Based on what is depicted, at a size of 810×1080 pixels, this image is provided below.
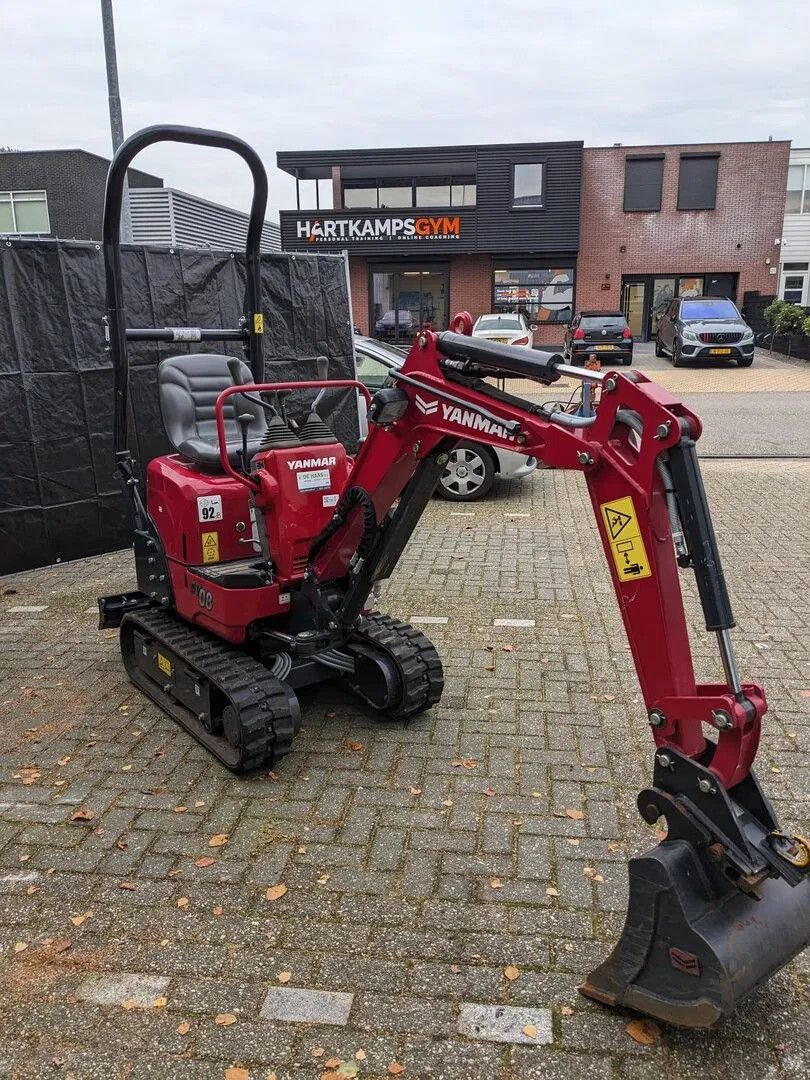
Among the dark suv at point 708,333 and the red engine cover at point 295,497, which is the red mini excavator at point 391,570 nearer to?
the red engine cover at point 295,497

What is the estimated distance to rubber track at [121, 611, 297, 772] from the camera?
3984 mm

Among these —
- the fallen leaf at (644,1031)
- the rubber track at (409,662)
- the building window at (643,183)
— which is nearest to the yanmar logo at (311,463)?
A: the rubber track at (409,662)

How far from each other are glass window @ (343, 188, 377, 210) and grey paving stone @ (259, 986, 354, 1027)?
3322 cm

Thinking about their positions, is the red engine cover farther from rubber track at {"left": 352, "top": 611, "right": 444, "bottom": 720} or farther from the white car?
the white car

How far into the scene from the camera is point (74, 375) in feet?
24.7

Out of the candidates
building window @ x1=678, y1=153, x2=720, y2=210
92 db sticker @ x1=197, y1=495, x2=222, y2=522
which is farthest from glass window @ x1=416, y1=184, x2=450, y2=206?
92 db sticker @ x1=197, y1=495, x2=222, y2=522

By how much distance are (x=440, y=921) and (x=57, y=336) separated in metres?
6.09

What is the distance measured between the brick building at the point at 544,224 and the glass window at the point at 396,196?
0.12 ft

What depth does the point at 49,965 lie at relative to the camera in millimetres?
2969

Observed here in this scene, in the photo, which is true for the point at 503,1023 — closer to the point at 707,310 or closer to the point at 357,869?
the point at 357,869

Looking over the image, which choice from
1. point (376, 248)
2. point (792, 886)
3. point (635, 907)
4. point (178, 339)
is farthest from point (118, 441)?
point (376, 248)

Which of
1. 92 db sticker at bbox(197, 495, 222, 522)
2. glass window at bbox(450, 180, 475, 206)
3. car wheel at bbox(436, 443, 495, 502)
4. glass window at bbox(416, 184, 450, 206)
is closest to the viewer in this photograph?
92 db sticker at bbox(197, 495, 222, 522)

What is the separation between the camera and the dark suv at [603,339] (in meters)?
25.2

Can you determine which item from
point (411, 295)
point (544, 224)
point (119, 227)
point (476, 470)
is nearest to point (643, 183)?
point (544, 224)
